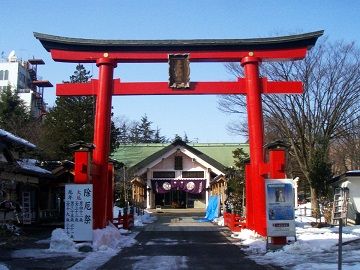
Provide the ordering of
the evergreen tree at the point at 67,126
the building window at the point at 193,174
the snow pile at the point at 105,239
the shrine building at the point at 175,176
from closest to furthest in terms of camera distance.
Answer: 1. the snow pile at the point at 105,239
2. the evergreen tree at the point at 67,126
3. the shrine building at the point at 175,176
4. the building window at the point at 193,174

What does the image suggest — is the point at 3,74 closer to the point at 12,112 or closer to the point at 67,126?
the point at 12,112

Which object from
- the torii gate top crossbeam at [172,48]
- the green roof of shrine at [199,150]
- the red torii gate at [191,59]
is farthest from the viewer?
the green roof of shrine at [199,150]

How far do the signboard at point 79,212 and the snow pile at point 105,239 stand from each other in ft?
1.30

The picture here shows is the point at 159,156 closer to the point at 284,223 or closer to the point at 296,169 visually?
the point at 296,169

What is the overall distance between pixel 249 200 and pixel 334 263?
9056 mm

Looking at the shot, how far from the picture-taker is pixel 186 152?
4884 cm

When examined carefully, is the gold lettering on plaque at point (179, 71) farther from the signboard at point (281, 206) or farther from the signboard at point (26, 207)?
the signboard at point (26, 207)

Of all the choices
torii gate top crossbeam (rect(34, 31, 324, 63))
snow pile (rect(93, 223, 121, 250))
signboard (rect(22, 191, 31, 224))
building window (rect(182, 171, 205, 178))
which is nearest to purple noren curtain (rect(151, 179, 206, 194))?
building window (rect(182, 171, 205, 178))

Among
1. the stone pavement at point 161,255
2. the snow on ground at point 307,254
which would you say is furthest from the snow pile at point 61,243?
the snow on ground at point 307,254

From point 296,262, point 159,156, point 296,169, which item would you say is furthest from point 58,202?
point 296,262

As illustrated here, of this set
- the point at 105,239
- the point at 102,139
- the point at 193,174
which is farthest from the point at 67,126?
the point at 105,239

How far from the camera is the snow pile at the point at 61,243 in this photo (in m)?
15.5

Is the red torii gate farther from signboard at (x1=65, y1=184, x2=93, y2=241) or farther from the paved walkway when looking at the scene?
signboard at (x1=65, y1=184, x2=93, y2=241)

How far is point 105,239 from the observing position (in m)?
16.9
